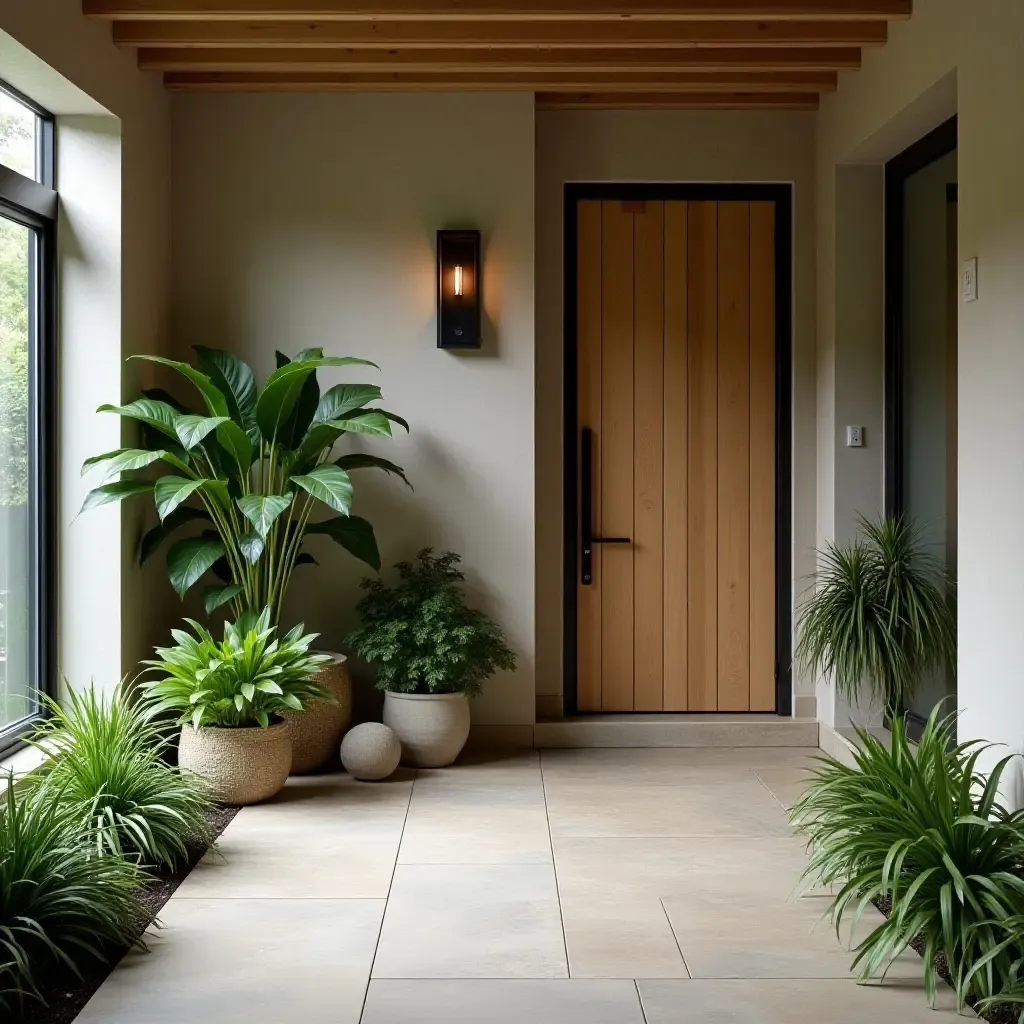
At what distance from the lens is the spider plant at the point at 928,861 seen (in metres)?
2.76

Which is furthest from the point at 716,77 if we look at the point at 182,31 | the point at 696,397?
the point at 182,31

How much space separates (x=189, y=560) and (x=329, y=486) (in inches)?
25.7

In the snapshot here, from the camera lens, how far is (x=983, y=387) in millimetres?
3748

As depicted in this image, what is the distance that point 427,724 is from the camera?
192 inches

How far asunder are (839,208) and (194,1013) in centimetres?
408

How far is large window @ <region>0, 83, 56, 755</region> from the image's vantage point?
422 centimetres

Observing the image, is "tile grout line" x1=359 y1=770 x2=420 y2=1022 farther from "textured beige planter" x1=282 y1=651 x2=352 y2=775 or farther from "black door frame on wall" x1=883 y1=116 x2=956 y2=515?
"black door frame on wall" x1=883 y1=116 x2=956 y2=515

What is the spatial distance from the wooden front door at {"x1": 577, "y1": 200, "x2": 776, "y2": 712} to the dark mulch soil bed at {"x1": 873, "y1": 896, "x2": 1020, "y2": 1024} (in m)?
2.28

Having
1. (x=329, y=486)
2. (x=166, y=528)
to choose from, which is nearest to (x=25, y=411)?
(x=166, y=528)

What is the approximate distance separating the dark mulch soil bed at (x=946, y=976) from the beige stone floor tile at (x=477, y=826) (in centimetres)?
104

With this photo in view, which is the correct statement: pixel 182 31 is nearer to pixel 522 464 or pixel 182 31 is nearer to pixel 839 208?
pixel 522 464

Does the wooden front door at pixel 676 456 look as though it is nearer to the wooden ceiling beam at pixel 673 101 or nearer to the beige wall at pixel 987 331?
the wooden ceiling beam at pixel 673 101

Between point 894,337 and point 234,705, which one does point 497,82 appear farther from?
point 234,705

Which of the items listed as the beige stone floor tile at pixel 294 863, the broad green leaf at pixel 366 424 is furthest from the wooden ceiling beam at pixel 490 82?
the beige stone floor tile at pixel 294 863
